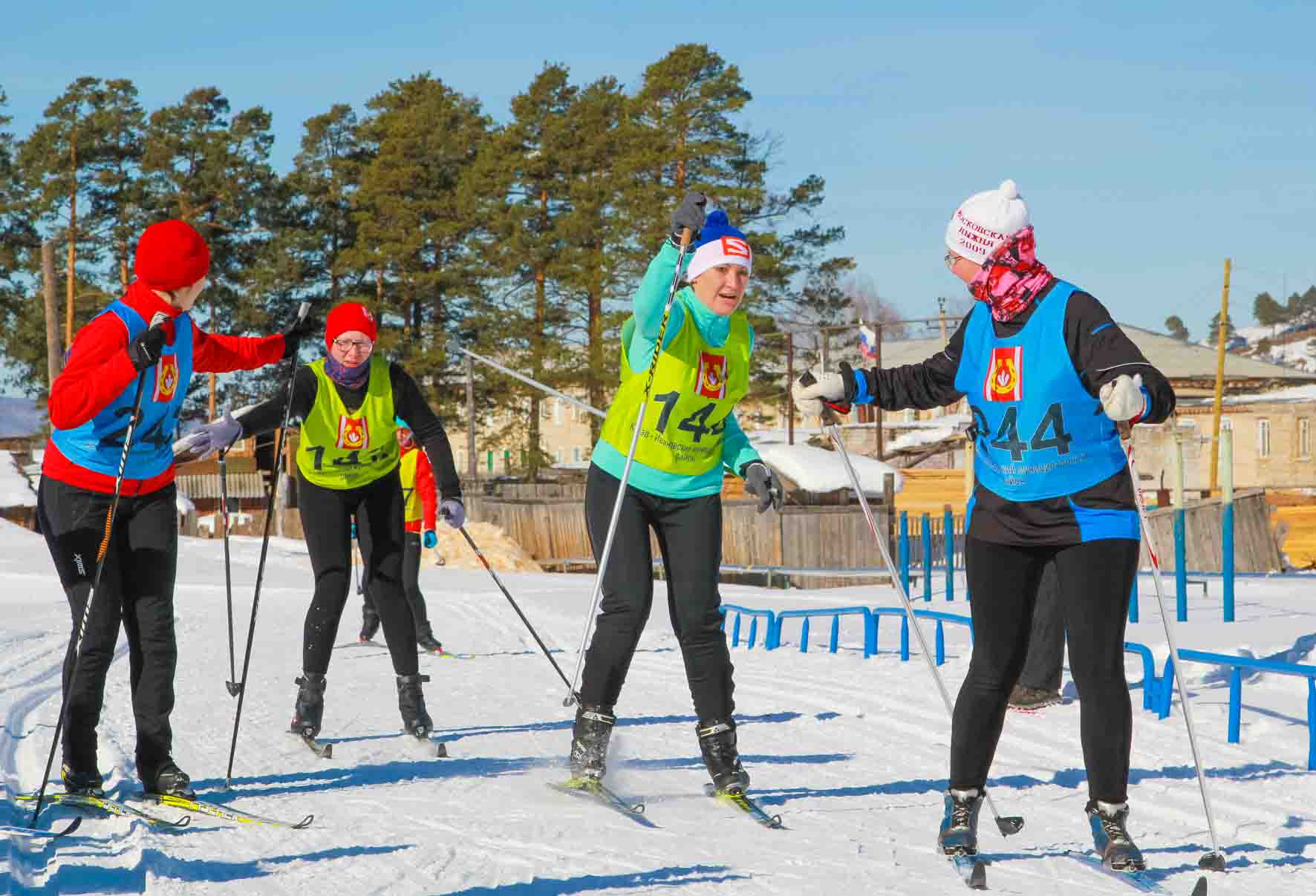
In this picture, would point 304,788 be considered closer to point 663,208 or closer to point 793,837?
point 793,837

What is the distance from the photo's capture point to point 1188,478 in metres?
49.6

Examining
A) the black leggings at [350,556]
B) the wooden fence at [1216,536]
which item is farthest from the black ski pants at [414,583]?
the wooden fence at [1216,536]

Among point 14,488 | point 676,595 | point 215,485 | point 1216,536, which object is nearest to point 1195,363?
point 215,485

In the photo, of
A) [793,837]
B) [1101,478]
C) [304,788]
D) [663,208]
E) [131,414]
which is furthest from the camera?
[663,208]

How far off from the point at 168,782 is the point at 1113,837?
2997 millimetres

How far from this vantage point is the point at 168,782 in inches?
197

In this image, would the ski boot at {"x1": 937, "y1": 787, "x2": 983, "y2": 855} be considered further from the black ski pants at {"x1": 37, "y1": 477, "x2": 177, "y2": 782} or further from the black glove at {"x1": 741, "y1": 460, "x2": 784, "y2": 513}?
the black ski pants at {"x1": 37, "y1": 477, "x2": 177, "y2": 782}

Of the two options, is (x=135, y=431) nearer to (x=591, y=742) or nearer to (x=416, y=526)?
(x=591, y=742)

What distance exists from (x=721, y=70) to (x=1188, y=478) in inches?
831

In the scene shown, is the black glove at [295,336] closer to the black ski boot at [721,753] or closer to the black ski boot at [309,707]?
the black ski boot at [309,707]

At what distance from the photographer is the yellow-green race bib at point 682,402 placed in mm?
5059

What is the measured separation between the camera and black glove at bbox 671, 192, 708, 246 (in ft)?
16.0

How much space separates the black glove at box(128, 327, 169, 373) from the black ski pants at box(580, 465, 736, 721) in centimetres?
145

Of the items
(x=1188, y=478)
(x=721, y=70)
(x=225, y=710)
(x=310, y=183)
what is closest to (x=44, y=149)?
(x=310, y=183)
